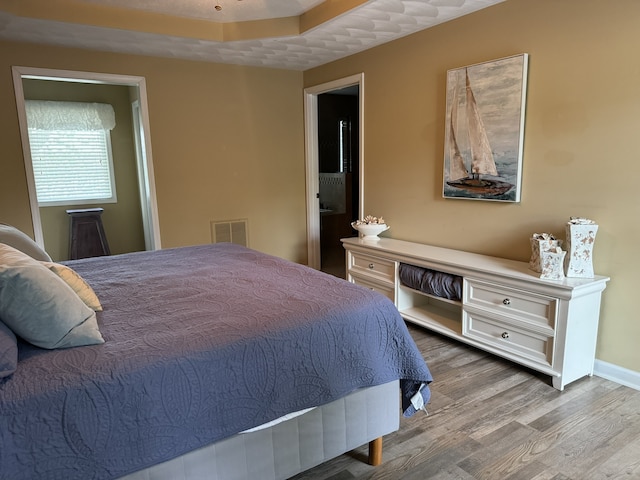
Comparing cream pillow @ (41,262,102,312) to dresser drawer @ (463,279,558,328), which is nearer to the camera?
cream pillow @ (41,262,102,312)

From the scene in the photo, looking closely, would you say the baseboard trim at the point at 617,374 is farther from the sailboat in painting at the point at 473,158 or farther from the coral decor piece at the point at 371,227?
the coral decor piece at the point at 371,227

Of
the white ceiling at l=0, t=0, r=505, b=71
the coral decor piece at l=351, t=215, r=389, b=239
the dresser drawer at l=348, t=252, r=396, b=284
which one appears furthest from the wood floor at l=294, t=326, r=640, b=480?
the white ceiling at l=0, t=0, r=505, b=71

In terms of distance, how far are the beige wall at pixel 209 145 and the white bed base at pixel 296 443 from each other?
3110 mm

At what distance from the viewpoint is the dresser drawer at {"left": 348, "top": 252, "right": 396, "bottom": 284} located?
3455mm

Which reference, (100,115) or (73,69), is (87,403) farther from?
(100,115)

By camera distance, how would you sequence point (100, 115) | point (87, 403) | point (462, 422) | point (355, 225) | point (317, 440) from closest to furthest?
point (87, 403) < point (317, 440) < point (462, 422) < point (355, 225) < point (100, 115)

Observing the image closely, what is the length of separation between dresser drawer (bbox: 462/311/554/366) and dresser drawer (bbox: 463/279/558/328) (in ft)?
0.25

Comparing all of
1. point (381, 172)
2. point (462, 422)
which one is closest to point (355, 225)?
point (381, 172)

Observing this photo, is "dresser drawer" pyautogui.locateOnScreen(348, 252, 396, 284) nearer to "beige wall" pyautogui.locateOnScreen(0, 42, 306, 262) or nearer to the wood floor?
the wood floor

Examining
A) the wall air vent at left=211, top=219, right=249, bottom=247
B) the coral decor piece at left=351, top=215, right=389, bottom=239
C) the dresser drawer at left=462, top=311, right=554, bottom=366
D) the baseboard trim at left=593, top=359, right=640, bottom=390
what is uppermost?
the coral decor piece at left=351, top=215, right=389, bottom=239

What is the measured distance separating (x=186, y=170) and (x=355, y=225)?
1825 millimetres

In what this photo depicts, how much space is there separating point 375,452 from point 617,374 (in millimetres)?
1661

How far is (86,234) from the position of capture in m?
5.09

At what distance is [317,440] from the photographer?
1682 millimetres
